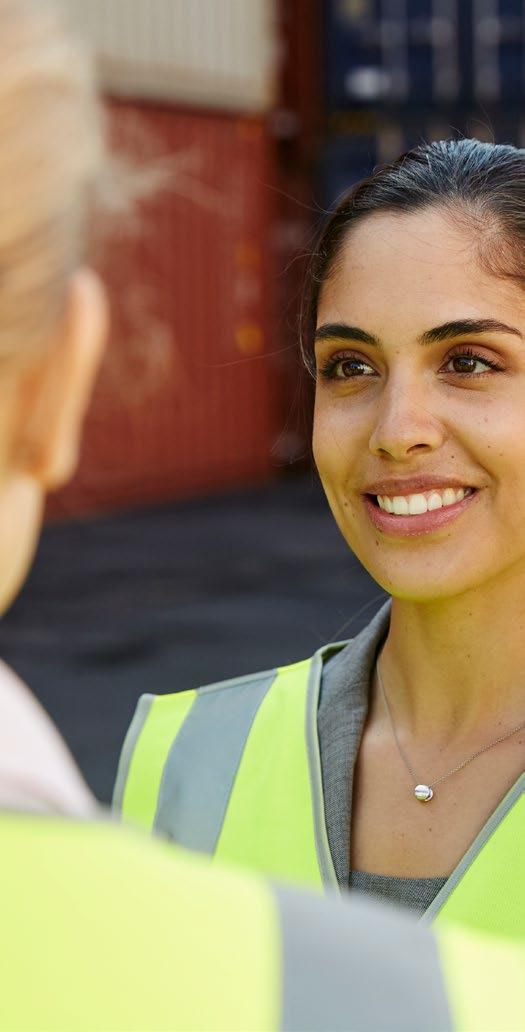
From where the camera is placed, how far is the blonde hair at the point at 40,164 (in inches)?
26.3

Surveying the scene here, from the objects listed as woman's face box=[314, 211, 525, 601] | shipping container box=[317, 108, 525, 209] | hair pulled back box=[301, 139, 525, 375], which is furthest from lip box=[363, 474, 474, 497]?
shipping container box=[317, 108, 525, 209]

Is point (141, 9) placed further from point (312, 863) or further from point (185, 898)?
point (185, 898)

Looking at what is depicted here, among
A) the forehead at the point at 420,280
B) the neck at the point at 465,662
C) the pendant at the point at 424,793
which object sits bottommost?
the pendant at the point at 424,793

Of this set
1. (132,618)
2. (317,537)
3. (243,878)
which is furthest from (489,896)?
(317,537)

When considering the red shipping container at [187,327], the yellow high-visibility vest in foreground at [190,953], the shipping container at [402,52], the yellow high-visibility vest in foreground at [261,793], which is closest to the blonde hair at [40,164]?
the yellow high-visibility vest in foreground at [190,953]

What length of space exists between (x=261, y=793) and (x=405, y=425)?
1.58 ft

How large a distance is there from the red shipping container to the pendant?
1159 centimetres

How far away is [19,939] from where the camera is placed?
65 centimetres

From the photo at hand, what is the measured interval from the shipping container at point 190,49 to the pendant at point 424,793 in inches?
484

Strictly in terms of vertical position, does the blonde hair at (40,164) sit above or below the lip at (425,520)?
above

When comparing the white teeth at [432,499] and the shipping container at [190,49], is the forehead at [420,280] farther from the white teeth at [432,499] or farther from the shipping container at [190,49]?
the shipping container at [190,49]

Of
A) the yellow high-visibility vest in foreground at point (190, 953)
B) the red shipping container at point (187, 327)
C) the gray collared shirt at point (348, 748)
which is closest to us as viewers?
the yellow high-visibility vest in foreground at point (190, 953)

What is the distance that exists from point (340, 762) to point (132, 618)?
733 centimetres

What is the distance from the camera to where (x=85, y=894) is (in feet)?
2.20
